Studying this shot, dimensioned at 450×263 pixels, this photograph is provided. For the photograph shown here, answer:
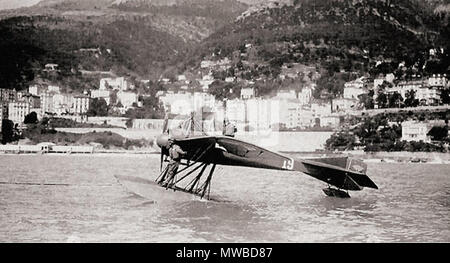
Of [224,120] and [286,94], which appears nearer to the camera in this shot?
[224,120]

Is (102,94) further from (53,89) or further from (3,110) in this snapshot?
(3,110)

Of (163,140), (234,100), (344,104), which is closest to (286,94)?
(234,100)

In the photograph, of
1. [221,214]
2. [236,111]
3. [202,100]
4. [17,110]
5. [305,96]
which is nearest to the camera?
[221,214]

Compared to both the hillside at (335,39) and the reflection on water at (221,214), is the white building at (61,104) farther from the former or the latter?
the hillside at (335,39)

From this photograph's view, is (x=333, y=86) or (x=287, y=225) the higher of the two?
(x=333, y=86)

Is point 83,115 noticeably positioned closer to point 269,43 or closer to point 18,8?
point 18,8

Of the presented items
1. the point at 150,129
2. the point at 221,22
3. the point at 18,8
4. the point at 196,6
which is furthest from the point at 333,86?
the point at 18,8

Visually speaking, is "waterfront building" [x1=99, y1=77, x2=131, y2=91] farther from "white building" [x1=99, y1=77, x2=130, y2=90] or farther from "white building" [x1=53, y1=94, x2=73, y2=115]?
"white building" [x1=53, y1=94, x2=73, y2=115]
